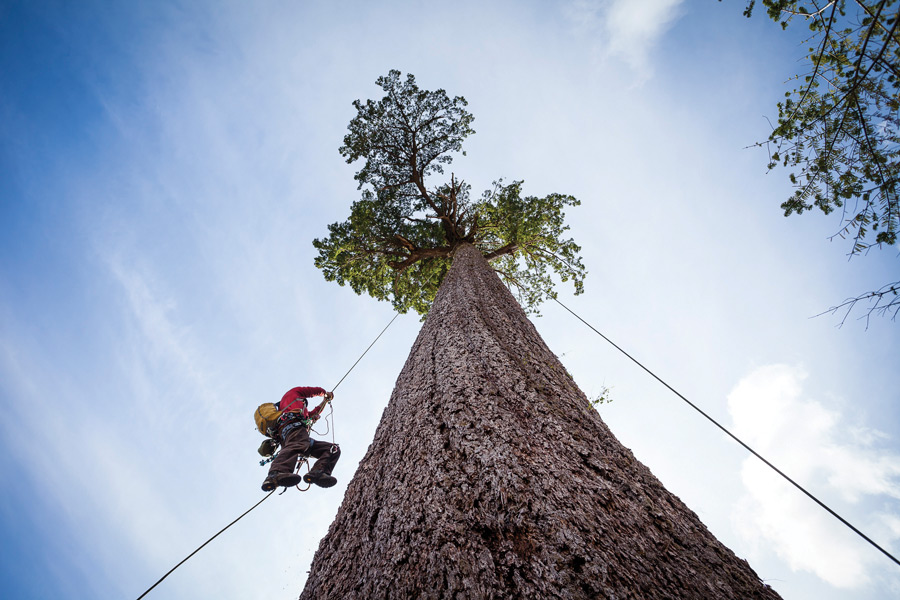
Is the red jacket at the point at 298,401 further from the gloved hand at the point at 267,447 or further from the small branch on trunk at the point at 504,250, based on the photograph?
the small branch on trunk at the point at 504,250

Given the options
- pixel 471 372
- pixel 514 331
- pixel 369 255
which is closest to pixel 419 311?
pixel 369 255

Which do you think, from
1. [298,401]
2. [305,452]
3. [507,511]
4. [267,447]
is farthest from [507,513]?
[267,447]

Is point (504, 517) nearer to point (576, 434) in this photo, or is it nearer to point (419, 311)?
point (576, 434)

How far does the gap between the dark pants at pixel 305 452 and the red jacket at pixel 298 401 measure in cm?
26

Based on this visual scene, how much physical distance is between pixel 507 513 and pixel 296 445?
3004 millimetres

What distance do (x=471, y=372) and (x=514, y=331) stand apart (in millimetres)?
863

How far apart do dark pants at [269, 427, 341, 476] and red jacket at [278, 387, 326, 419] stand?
263 mm

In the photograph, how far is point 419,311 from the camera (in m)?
8.10

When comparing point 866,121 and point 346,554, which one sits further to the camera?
point 866,121

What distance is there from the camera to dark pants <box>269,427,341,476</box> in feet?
11.0

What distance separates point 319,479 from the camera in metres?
3.36

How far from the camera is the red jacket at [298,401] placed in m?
3.92

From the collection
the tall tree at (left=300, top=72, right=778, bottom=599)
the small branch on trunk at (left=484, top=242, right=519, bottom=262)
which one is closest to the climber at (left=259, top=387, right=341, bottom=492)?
the tall tree at (left=300, top=72, right=778, bottom=599)

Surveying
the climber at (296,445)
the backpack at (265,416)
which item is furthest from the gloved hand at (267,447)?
the backpack at (265,416)
